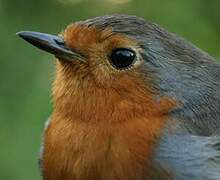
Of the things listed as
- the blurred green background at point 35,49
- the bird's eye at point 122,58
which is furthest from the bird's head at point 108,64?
the blurred green background at point 35,49

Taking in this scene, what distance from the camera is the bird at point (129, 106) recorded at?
7.54 meters

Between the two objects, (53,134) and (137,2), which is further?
(137,2)

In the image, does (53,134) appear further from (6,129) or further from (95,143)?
(6,129)

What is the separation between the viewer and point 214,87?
25.6ft

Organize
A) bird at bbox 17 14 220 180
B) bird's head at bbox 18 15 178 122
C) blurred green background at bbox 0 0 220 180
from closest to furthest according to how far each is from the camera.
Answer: bird at bbox 17 14 220 180
bird's head at bbox 18 15 178 122
blurred green background at bbox 0 0 220 180

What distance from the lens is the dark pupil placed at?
774 cm

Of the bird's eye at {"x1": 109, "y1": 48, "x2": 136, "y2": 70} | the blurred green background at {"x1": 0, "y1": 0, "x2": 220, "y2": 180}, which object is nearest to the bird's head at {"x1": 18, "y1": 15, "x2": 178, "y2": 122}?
the bird's eye at {"x1": 109, "y1": 48, "x2": 136, "y2": 70}

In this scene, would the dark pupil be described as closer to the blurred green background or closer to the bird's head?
the bird's head

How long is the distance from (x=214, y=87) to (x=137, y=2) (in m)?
1.69

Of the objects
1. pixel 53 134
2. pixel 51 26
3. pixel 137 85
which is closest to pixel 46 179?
pixel 53 134

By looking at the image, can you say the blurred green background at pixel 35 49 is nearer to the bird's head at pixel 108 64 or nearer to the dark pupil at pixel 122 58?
the bird's head at pixel 108 64

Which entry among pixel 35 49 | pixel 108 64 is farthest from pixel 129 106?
pixel 35 49

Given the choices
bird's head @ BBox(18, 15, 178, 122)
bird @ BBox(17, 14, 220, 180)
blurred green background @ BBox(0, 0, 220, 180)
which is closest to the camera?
bird @ BBox(17, 14, 220, 180)

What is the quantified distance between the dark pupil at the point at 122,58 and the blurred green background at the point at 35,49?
2.80 feet
